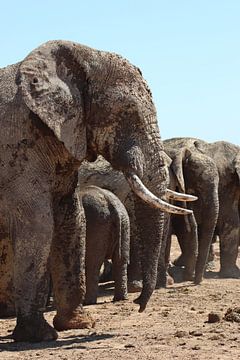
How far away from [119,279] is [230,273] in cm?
492

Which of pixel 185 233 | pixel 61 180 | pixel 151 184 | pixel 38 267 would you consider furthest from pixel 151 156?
pixel 185 233

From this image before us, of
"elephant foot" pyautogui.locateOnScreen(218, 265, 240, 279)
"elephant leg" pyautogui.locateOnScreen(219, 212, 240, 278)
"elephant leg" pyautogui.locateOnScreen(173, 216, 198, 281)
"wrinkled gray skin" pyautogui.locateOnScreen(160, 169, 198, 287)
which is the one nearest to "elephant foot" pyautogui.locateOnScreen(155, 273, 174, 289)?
"wrinkled gray skin" pyautogui.locateOnScreen(160, 169, 198, 287)

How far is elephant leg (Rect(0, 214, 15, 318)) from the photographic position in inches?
403

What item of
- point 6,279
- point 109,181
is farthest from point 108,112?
point 109,181

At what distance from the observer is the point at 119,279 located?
12750mm

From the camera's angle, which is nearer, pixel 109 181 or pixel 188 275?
pixel 109 181

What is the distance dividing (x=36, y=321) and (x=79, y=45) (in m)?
2.47

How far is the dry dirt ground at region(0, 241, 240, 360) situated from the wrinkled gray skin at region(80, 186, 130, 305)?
0.24m

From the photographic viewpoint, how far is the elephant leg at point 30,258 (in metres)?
8.98

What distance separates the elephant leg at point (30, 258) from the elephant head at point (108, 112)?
0.66 metres

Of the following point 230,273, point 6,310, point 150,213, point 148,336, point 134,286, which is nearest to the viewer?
point 148,336

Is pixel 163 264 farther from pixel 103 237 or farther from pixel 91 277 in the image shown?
pixel 91 277

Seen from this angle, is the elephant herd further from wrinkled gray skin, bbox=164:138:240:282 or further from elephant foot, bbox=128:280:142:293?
wrinkled gray skin, bbox=164:138:240:282

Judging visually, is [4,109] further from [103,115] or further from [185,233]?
[185,233]
